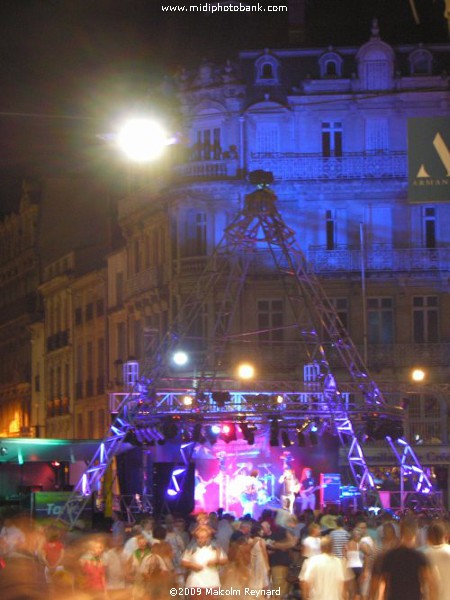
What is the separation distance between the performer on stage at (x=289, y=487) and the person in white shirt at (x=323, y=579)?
21586mm

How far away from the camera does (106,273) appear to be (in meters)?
57.4

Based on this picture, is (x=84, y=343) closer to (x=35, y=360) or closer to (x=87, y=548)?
(x=35, y=360)

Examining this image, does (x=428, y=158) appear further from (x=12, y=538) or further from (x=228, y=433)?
(x=228, y=433)

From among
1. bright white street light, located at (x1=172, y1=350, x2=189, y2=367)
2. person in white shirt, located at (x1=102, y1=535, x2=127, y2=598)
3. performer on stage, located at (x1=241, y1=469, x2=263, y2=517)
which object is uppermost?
bright white street light, located at (x1=172, y1=350, x2=189, y2=367)

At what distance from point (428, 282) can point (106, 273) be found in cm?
1567

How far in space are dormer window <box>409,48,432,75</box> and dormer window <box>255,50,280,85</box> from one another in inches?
187

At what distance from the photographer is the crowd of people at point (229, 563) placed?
11.6 meters

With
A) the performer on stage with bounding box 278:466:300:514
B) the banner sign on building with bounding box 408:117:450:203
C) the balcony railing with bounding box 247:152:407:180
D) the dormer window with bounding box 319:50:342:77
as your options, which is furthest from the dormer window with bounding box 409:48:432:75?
the banner sign on building with bounding box 408:117:450:203

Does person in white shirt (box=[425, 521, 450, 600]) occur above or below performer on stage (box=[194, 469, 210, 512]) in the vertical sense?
below

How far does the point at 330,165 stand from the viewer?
48.2 meters

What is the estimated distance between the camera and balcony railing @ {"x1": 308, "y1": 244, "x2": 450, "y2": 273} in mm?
47469

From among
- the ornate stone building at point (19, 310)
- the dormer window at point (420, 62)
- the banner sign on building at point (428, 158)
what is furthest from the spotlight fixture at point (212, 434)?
the ornate stone building at point (19, 310)

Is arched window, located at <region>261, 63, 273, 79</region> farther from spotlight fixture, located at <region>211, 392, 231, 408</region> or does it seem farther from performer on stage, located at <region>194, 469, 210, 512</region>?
spotlight fixture, located at <region>211, 392, 231, 408</region>

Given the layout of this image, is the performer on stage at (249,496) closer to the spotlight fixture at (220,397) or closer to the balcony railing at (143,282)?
the spotlight fixture at (220,397)
